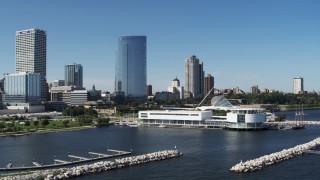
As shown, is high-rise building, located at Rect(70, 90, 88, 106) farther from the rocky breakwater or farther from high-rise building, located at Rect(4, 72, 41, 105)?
the rocky breakwater

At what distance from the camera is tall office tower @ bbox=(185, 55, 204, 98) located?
172000 mm

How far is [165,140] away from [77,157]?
1244 centimetres

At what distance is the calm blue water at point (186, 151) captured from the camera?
24156 millimetres

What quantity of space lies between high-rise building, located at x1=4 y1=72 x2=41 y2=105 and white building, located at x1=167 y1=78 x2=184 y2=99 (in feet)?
277

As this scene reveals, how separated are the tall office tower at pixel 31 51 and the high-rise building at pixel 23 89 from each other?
76.7 ft

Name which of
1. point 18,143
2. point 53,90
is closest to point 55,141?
point 18,143

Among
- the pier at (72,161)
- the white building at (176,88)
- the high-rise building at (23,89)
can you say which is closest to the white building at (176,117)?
the pier at (72,161)

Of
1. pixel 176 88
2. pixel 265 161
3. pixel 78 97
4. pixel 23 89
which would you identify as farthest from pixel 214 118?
pixel 176 88

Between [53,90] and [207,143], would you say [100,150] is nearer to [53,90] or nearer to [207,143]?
[207,143]

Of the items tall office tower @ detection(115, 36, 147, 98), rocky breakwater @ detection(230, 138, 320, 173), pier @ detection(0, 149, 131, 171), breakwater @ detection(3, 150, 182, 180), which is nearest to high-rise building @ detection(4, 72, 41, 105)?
tall office tower @ detection(115, 36, 147, 98)

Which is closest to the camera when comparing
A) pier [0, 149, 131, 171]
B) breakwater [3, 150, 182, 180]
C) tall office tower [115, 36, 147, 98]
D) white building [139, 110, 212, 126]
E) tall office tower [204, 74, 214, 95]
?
breakwater [3, 150, 182, 180]

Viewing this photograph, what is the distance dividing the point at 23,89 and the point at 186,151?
7035 centimetres

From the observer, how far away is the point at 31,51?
121562 mm

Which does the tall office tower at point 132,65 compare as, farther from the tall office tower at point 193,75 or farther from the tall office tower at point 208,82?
the tall office tower at point 208,82
